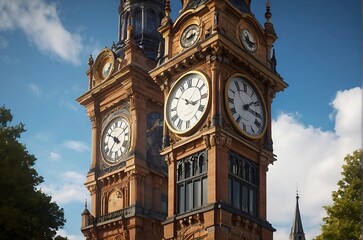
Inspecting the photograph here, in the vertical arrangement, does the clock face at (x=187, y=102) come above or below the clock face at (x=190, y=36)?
below

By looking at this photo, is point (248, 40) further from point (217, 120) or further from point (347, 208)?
point (347, 208)

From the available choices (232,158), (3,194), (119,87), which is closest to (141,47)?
(119,87)

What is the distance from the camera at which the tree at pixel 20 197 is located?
37281 mm

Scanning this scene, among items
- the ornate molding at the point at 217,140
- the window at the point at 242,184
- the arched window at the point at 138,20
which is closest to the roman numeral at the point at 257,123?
the window at the point at 242,184

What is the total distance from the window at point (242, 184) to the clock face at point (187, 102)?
2.98 meters

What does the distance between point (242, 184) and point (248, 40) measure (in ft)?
28.3

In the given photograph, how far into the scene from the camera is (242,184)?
43.4 meters

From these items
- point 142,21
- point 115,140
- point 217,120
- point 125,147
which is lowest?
point 217,120

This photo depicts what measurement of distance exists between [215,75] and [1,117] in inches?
→ 459

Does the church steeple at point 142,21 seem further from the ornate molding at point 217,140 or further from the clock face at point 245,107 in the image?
the ornate molding at point 217,140

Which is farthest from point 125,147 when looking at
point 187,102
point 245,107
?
point 245,107

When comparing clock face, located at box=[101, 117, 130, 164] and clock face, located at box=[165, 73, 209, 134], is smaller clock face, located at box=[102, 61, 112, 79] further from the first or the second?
clock face, located at box=[165, 73, 209, 134]

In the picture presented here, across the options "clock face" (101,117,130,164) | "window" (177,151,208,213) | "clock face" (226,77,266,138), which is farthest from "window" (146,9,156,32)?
"window" (177,151,208,213)

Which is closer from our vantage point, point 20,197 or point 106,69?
point 20,197
